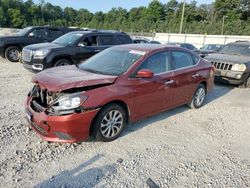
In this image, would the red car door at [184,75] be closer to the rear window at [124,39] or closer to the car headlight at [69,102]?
the car headlight at [69,102]

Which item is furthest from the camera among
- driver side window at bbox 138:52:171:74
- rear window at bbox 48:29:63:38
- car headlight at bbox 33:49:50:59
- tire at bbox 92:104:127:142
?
rear window at bbox 48:29:63:38

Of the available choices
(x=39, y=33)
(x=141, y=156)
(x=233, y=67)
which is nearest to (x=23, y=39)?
(x=39, y=33)

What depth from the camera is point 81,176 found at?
3.43 m

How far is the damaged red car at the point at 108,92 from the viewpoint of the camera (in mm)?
3891

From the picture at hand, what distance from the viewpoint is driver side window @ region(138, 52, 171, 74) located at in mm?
4905

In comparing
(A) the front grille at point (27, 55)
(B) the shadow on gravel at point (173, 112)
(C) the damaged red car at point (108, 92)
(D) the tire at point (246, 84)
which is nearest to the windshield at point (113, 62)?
(C) the damaged red car at point (108, 92)

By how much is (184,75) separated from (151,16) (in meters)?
86.3

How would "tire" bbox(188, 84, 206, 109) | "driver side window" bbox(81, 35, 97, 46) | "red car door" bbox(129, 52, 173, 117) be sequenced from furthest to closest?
"driver side window" bbox(81, 35, 97, 46), "tire" bbox(188, 84, 206, 109), "red car door" bbox(129, 52, 173, 117)

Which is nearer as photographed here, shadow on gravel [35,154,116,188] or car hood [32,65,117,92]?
shadow on gravel [35,154,116,188]

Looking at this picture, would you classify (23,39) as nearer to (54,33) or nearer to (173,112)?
(54,33)

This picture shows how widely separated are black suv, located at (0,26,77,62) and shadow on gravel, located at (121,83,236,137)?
775cm

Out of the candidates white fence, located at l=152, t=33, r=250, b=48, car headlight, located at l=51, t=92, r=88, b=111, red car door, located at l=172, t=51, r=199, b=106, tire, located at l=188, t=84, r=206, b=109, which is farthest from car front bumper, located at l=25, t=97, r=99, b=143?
white fence, located at l=152, t=33, r=250, b=48

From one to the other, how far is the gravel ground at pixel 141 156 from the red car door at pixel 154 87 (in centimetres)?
41

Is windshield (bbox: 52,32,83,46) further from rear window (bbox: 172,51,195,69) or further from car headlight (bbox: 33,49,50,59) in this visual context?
rear window (bbox: 172,51,195,69)
